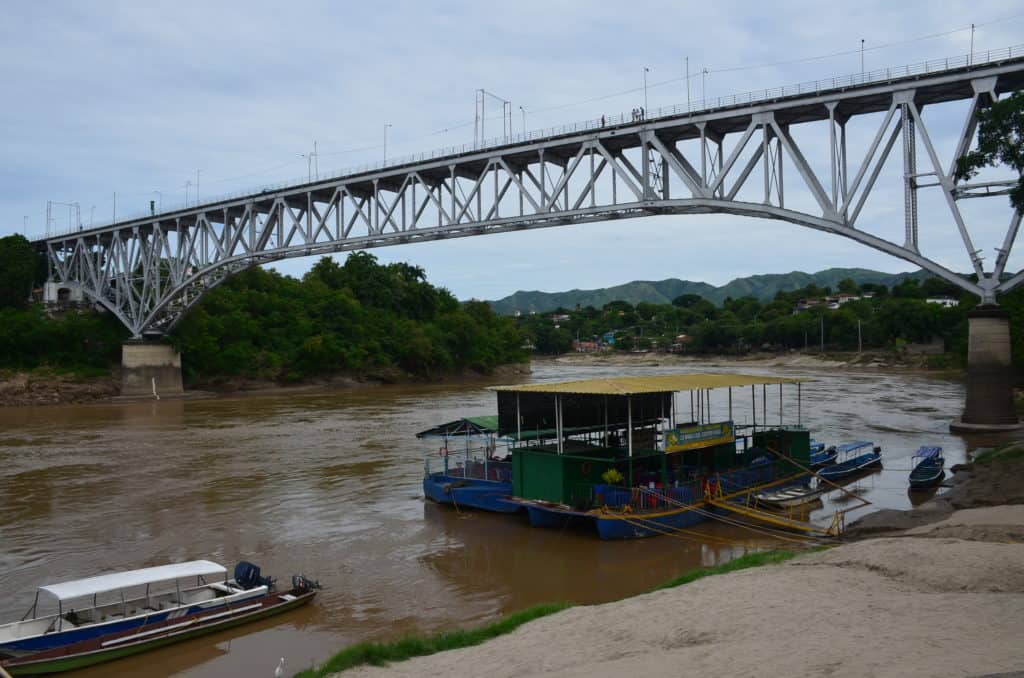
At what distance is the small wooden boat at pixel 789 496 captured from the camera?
2105 centimetres

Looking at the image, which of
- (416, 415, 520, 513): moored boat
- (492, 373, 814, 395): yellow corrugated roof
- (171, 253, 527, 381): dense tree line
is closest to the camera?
(492, 373, 814, 395): yellow corrugated roof

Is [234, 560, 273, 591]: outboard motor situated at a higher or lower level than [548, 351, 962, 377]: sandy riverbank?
lower

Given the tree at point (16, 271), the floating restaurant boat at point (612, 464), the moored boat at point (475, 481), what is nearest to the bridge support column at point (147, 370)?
the tree at point (16, 271)

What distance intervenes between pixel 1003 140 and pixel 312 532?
26.5m

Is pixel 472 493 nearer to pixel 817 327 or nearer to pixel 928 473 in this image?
pixel 928 473

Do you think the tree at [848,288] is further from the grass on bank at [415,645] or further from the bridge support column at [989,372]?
the grass on bank at [415,645]

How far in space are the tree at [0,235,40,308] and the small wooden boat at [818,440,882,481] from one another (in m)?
74.0

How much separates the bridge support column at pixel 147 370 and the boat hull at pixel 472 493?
5235cm

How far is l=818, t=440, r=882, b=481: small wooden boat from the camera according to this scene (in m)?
25.9

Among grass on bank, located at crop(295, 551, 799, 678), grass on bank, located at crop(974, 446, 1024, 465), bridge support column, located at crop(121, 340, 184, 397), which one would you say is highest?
bridge support column, located at crop(121, 340, 184, 397)

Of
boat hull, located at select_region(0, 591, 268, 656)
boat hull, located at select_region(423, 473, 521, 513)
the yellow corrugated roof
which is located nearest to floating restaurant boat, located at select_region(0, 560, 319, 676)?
boat hull, located at select_region(0, 591, 268, 656)

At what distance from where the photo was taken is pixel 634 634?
33.3 ft

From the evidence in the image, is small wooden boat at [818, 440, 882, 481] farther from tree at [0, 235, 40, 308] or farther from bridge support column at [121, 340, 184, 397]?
tree at [0, 235, 40, 308]

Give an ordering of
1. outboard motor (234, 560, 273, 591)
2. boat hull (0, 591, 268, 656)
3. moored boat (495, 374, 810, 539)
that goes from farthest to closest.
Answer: moored boat (495, 374, 810, 539)
outboard motor (234, 560, 273, 591)
boat hull (0, 591, 268, 656)
